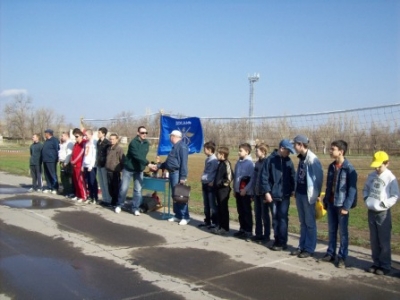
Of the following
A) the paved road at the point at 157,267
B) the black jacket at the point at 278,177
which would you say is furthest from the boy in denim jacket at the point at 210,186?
the black jacket at the point at 278,177

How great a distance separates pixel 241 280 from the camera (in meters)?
5.17

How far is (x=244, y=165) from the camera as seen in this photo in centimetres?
745

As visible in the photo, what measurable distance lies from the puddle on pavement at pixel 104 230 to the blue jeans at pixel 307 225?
7.71 ft

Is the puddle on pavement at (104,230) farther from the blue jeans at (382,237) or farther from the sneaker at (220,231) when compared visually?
the blue jeans at (382,237)

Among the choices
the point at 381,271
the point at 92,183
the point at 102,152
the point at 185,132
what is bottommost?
the point at 381,271

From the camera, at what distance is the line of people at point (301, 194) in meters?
5.55

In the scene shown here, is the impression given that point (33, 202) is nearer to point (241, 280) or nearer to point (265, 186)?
point (265, 186)

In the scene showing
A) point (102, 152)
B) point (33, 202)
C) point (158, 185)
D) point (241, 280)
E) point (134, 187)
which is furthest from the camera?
point (33, 202)

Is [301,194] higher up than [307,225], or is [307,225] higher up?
[301,194]

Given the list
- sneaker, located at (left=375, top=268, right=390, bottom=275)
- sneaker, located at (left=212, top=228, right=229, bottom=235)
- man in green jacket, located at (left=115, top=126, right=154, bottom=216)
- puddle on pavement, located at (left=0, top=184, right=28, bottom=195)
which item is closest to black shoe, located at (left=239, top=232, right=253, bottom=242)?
sneaker, located at (left=212, top=228, right=229, bottom=235)

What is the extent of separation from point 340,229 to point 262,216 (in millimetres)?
1524

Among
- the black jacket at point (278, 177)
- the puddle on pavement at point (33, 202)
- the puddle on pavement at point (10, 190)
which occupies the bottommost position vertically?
the puddle on pavement at point (33, 202)

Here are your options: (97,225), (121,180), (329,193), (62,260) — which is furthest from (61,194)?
(329,193)

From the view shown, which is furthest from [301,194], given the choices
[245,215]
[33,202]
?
[33,202]
